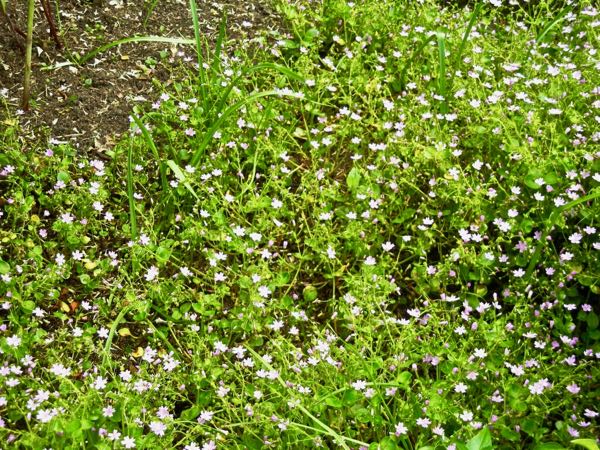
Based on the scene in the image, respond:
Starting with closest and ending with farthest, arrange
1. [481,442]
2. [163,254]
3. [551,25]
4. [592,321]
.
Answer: [481,442] → [592,321] → [163,254] → [551,25]

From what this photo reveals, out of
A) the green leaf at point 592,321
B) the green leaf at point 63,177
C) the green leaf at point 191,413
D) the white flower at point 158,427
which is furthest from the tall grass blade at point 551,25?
the white flower at point 158,427

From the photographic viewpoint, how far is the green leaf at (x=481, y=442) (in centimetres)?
208

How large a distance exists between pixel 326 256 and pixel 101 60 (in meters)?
1.66

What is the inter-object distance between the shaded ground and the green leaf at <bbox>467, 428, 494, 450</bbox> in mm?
2134

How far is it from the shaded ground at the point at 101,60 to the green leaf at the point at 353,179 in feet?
3.68

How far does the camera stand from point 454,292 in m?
2.95

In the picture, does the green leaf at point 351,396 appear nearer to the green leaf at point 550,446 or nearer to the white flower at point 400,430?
the white flower at point 400,430

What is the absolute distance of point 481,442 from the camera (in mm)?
2092

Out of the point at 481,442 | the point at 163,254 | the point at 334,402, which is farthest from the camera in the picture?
the point at 163,254

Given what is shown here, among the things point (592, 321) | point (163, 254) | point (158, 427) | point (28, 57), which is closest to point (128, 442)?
point (158, 427)

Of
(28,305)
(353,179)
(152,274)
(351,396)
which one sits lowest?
(28,305)

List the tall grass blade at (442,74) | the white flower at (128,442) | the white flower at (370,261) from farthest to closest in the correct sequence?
the tall grass blade at (442,74) → the white flower at (370,261) → the white flower at (128,442)

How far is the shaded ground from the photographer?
3.38m

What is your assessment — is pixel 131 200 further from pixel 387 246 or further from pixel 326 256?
pixel 387 246
